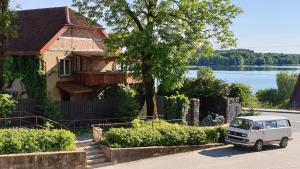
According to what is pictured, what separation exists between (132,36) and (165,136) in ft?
23.6

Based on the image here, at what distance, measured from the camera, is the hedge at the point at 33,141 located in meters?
21.2

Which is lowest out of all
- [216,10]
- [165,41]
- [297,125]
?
[297,125]

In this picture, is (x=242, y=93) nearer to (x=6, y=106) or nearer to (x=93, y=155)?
(x=93, y=155)

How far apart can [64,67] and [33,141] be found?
Answer: 1435 cm

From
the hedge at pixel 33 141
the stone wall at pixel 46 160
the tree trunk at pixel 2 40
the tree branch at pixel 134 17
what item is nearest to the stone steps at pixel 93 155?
the stone wall at pixel 46 160

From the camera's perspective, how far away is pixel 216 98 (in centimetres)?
3766

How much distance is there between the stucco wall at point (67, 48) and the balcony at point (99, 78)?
0.86 m

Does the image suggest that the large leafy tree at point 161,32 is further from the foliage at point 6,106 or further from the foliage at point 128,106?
the foliage at point 6,106

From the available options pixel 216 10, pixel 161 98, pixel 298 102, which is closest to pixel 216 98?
pixel 161 98

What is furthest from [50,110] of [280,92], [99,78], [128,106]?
[280,92]

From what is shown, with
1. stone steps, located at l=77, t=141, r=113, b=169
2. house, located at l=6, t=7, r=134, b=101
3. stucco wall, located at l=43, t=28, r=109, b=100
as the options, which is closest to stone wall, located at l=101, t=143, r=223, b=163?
stone steps, located at l=77, t=141, r=113, b=169

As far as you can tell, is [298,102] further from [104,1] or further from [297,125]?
[104,1]

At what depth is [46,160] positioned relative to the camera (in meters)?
21.5

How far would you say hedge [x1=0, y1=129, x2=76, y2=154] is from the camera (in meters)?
21.2
